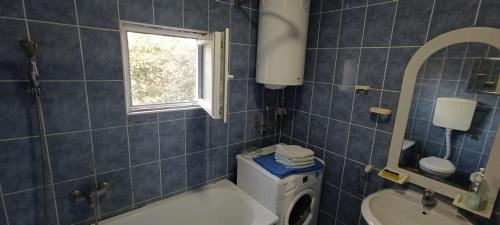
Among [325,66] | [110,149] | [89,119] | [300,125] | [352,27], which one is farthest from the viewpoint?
[300,125]

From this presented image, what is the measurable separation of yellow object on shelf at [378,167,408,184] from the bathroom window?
116cm

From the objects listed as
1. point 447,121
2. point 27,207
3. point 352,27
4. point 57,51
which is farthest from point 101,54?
point 447,121

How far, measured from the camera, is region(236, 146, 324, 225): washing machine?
1661 millimetres

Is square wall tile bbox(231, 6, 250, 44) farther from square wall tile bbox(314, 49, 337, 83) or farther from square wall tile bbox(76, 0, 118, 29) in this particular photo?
square wall tile bbox(76, 0, 118, 29)

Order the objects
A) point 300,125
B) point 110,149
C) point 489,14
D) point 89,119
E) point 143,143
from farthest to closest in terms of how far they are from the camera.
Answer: point 300,125 → point 143,143 → point 110,149 → point 89,119 → point 489,14

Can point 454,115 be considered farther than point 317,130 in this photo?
No

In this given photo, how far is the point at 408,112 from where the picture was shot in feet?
4.82

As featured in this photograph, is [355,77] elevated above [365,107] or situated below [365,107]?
above

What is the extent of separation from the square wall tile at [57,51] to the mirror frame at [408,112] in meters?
1.99

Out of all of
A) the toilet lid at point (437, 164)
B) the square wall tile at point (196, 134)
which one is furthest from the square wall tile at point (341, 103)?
the square wall tile at point (196, 134)

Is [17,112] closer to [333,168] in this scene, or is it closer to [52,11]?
[52,11]

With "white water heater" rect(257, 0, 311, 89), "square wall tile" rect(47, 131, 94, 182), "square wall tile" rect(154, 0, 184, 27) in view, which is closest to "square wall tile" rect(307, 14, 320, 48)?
"white water heater" rect(257, 0, 311, 89)

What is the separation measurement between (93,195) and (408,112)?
2073 millimetres

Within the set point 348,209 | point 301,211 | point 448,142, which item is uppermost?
point 448,142
